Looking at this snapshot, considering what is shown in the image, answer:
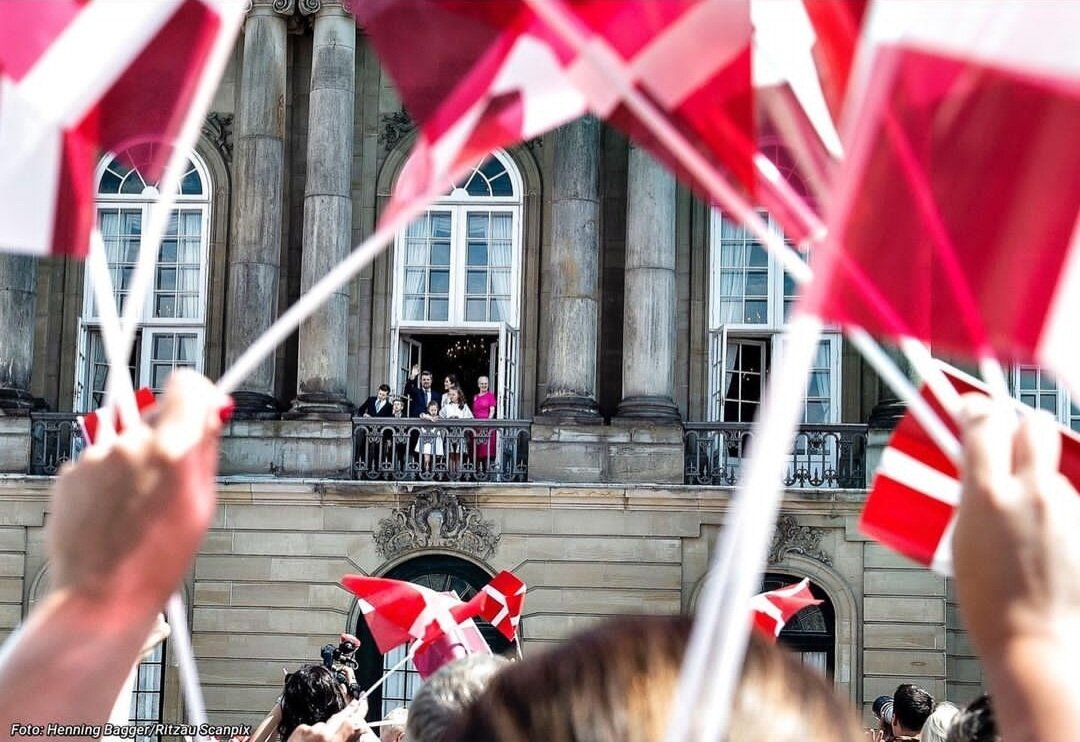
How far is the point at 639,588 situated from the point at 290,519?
452 centimetres

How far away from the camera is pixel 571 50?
3.51m

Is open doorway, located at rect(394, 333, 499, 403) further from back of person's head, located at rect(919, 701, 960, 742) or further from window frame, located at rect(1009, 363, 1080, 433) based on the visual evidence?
back of person's head, located at rect(919, 701, 960, 742)

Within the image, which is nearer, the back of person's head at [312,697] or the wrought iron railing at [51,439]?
the back of person's head at [312,697]

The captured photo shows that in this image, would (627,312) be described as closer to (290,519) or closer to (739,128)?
(290,519)

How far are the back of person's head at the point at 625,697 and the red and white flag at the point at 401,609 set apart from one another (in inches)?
411

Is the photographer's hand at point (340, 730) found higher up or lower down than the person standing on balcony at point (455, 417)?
lower down

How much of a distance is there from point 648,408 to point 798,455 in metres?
2.05

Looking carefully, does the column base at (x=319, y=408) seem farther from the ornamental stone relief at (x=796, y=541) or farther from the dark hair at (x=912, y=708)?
the dark hair at (x=912, y=708)

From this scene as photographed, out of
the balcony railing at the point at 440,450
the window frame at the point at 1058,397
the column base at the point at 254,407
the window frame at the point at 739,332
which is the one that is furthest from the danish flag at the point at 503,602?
the window frame at the point at 1058,397

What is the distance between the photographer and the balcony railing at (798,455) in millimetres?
22000

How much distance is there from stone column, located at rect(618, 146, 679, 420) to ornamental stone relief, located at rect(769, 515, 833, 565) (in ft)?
6.71

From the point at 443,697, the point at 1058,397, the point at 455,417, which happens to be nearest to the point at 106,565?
the point at 443,697

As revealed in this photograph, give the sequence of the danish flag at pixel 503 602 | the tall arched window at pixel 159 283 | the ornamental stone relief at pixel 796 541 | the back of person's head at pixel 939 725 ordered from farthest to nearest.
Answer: the tall arched window at pixel 159 283, the ornamental stone relief at pixel 796 541, the danish flag at pixel 503 602, the back of person's head at pixel 939 725

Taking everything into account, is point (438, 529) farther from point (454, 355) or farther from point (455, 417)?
point (454, 355)
